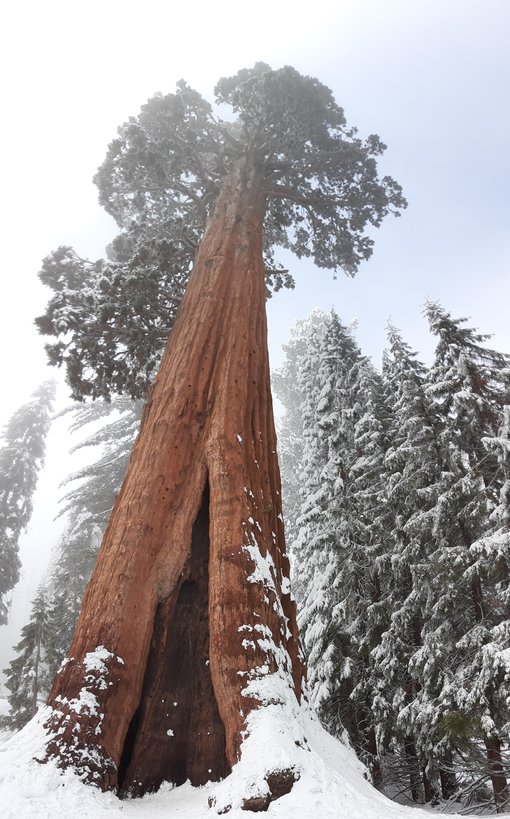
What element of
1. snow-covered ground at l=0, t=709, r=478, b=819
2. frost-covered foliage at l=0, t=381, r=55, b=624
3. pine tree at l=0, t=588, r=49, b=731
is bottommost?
pine tree at l=0, t=588, r=49, b=731

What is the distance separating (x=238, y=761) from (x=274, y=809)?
0.61m

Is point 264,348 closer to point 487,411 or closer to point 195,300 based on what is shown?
point 195,300

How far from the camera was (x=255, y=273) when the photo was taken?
6.62 metres

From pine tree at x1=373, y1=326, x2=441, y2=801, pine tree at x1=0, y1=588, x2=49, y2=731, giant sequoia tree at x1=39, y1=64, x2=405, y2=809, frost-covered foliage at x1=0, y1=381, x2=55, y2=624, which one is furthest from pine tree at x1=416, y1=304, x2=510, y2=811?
frost-covered foliage at x1=0, y1=381, x2=55, y2=624

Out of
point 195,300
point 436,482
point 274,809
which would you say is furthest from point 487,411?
point 274,809

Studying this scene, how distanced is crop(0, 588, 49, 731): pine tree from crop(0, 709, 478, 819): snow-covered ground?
16907mm

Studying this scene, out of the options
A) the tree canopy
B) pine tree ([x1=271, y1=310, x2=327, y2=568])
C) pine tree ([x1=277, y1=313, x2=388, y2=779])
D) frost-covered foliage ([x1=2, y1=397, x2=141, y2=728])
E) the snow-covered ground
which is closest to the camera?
the snow-covered ground

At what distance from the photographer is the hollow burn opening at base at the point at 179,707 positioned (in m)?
3.30

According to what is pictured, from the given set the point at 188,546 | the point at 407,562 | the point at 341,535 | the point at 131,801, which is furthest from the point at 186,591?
the point at 341,535

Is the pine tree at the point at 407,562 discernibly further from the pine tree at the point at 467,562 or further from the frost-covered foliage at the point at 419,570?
the pine tree at the point at 467,562

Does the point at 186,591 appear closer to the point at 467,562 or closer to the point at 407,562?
the point at 467,562

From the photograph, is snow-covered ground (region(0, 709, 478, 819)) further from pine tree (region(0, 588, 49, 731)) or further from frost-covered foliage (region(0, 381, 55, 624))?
frost-covered foliage (region(0, 381, 55, 624))

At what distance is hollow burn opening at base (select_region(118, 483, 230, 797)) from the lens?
3.30 meters

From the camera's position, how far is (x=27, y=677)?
17.7 m
